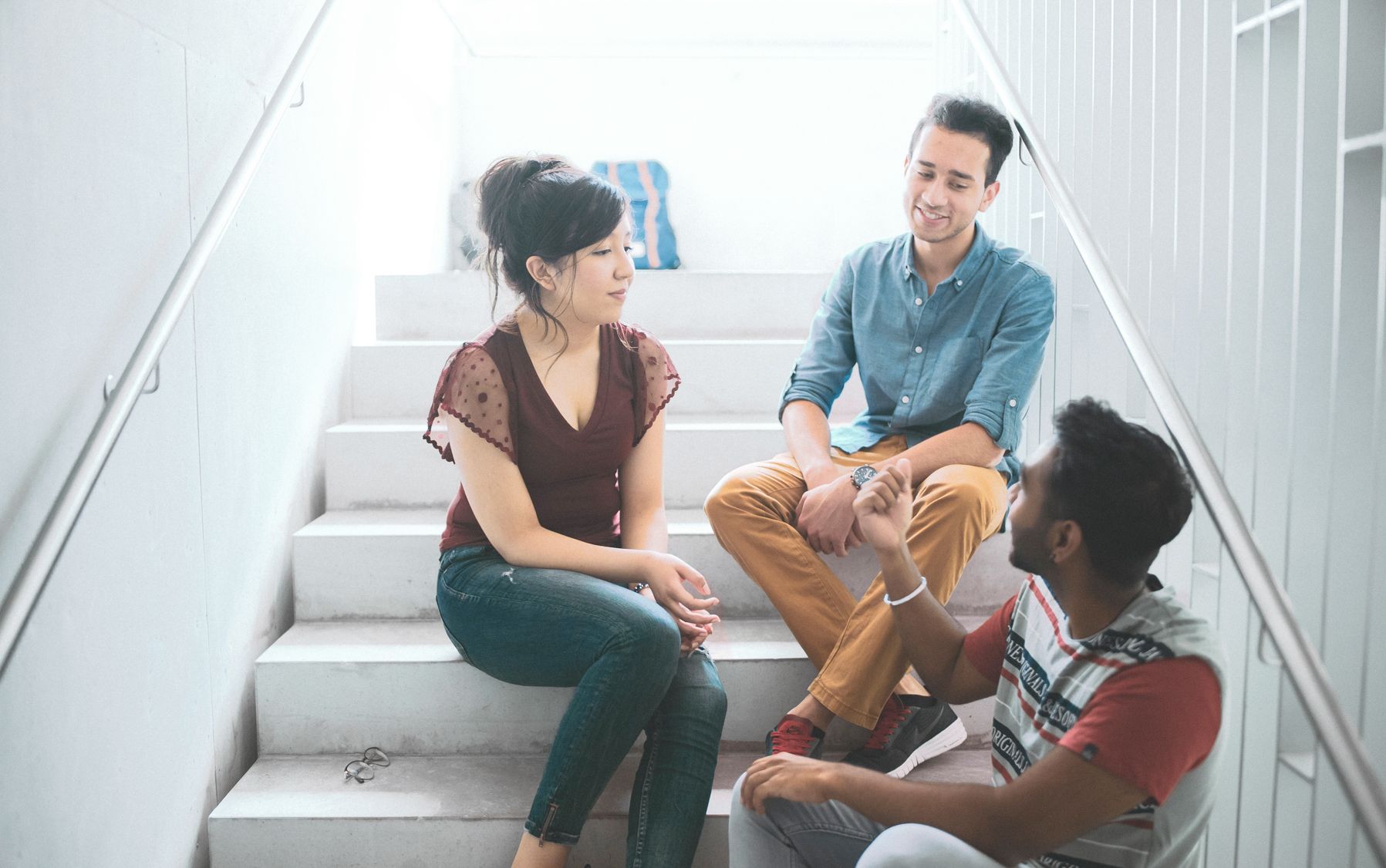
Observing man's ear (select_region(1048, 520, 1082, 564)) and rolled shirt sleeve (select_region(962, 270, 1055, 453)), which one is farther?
rolled shirt sleeve (select_region(962, 270, 1055, 453))

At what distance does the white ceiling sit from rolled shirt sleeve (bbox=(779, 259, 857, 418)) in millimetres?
2208

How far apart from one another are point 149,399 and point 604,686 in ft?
2.57

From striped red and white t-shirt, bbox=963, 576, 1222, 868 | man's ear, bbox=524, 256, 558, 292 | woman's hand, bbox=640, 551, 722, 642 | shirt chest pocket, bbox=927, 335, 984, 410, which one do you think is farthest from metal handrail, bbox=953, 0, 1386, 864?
man's ear, bbox=524, 256, 558, 292

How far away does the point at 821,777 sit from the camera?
119 centimetres

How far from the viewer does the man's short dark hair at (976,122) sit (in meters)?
2.00

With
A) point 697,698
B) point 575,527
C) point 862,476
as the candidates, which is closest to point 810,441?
point 862,476

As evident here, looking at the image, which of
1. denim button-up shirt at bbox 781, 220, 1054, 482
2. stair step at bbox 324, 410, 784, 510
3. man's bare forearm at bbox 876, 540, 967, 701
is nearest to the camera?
man's bare forearm at bbox 876, 540, 967, 701

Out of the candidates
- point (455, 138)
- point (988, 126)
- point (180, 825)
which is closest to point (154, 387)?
point (180, 825)

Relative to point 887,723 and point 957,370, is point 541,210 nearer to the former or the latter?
point 957,370

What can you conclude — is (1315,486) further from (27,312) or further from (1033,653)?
(27,312)

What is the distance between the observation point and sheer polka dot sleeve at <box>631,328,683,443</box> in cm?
185

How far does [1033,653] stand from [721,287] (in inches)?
75.4

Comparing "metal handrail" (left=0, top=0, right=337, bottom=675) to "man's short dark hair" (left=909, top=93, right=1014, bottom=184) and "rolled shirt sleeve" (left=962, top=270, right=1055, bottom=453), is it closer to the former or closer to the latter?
"man's short dark hair" (left=909, top=93, right=1014, bottom=184)

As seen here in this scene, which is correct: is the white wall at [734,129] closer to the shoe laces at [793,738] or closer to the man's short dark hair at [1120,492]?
the shoe laces at [793,738]
